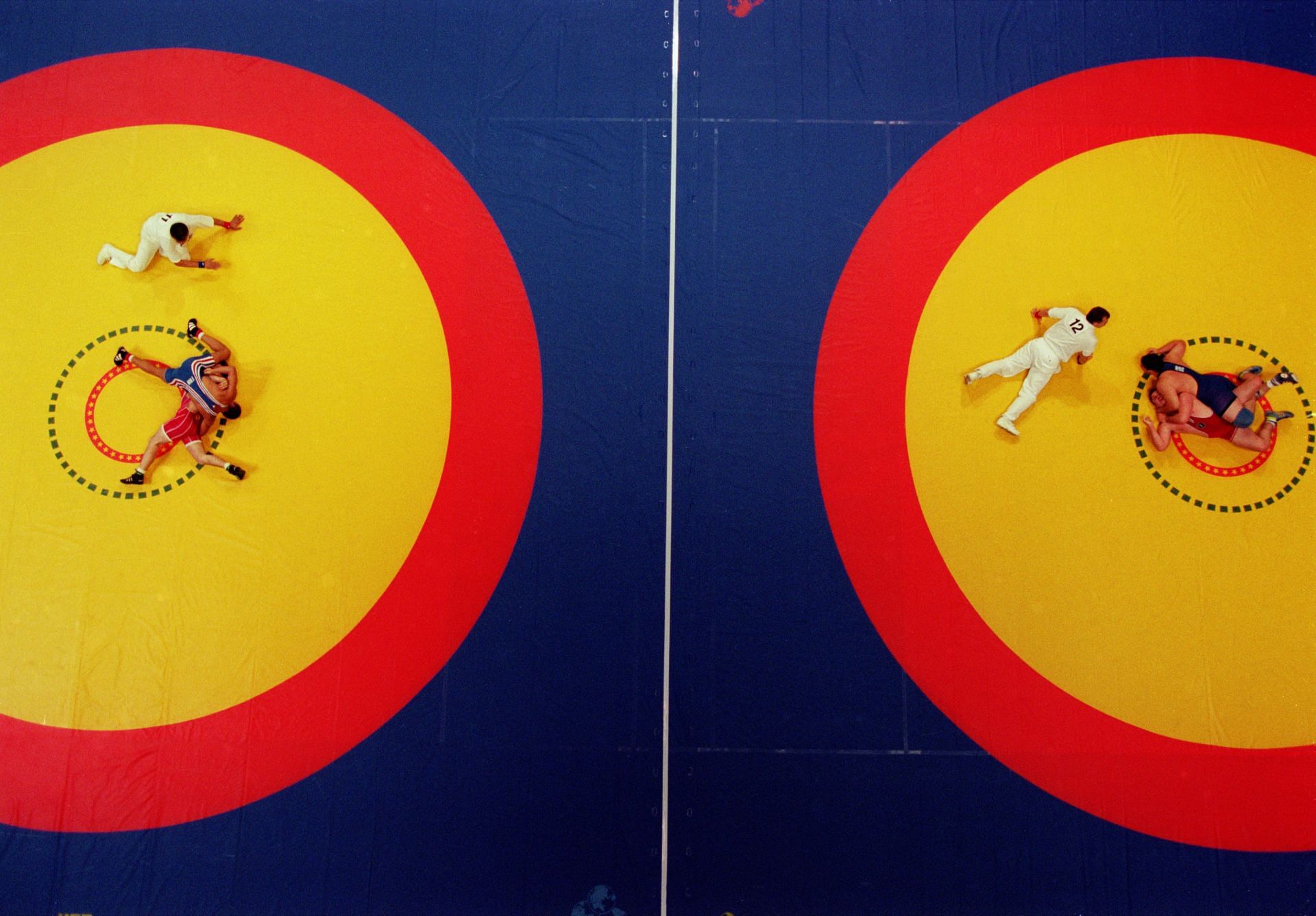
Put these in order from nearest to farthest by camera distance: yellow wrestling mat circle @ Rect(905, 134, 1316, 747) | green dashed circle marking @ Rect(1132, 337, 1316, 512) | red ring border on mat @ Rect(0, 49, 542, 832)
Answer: red ring border on mat @ Rect(0, 49, 542, 832), yellow wrestling mat circle @ Rect(905, 134, 1316, 747), green dashed circle marking @ Rect(1132, 337, 1316, 512)

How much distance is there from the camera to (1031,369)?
4.47 meters

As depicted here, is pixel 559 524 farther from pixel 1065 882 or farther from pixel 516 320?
pixel 1065 882

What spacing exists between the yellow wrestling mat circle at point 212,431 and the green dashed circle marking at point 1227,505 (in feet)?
13.5

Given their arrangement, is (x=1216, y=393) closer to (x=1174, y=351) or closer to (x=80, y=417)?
(x=1174, y=351)

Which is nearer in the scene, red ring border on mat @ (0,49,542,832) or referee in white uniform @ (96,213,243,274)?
red ring border on mat @ (0,49,542,832)

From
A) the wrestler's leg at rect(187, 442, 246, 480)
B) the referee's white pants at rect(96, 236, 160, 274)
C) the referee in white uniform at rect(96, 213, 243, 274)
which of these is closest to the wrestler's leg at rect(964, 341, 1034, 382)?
the wrestler's leg at rect(187, 442, 246, 480)

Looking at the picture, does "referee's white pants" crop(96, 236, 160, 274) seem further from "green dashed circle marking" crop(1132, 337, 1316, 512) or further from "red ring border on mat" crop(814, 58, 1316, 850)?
"green dashed circle marking" crop(1132, 337, 1316, 512)

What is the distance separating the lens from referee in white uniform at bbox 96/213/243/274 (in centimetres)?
444

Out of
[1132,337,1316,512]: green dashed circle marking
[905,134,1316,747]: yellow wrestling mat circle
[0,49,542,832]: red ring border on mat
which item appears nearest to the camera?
[0,49,542,832]: red ring border on mat

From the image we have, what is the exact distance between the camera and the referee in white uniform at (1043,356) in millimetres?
4383

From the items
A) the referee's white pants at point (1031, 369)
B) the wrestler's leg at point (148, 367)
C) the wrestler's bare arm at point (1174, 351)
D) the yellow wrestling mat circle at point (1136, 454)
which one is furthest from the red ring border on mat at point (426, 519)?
the wrestler's bare arm at point (1174, 351)

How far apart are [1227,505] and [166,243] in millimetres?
6379

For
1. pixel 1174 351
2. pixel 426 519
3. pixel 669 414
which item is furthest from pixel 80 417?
pixel 1174 351

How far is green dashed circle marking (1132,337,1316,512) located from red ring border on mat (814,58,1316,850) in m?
1.32
